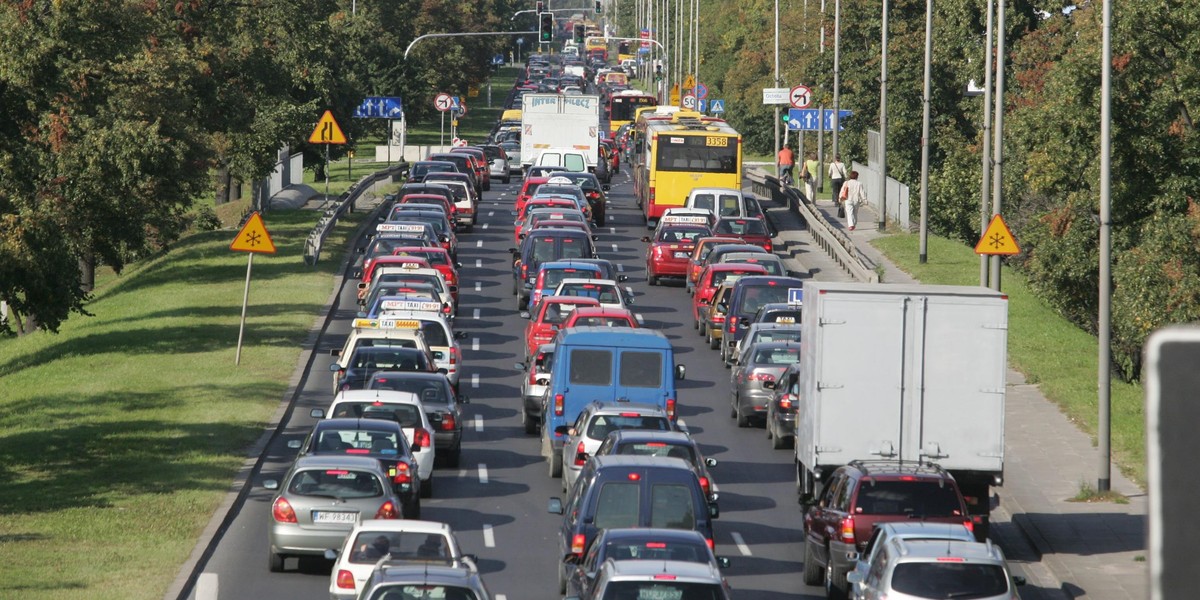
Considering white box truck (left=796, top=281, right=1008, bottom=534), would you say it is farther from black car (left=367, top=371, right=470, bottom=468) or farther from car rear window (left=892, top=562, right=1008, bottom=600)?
black car (left=367, top=371, right=470, bottom=468)

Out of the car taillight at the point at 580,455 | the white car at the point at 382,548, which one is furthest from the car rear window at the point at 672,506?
the car taillight at the point at 580,455

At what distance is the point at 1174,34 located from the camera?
31.8 metres

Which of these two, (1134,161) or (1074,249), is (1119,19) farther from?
(1074,249)

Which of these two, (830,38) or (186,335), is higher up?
(830,38)

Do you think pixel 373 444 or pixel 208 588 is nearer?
pixel 208 588

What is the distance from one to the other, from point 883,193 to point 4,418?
33.0 metres

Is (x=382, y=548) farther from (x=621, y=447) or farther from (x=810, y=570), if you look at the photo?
(x=810, y=570)

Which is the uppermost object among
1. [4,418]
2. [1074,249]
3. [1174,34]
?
[1174,34]

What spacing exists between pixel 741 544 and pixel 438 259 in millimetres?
20917

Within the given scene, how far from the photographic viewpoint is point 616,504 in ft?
55.0

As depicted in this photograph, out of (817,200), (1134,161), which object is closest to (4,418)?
(1134,161)

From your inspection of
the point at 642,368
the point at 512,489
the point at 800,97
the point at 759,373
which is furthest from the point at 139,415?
the point at 800,97

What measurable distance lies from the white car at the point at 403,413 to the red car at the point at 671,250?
22349 millimetres

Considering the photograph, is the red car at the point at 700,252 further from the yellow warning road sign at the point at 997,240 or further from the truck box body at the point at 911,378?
the truck box body at the point at 911,378
